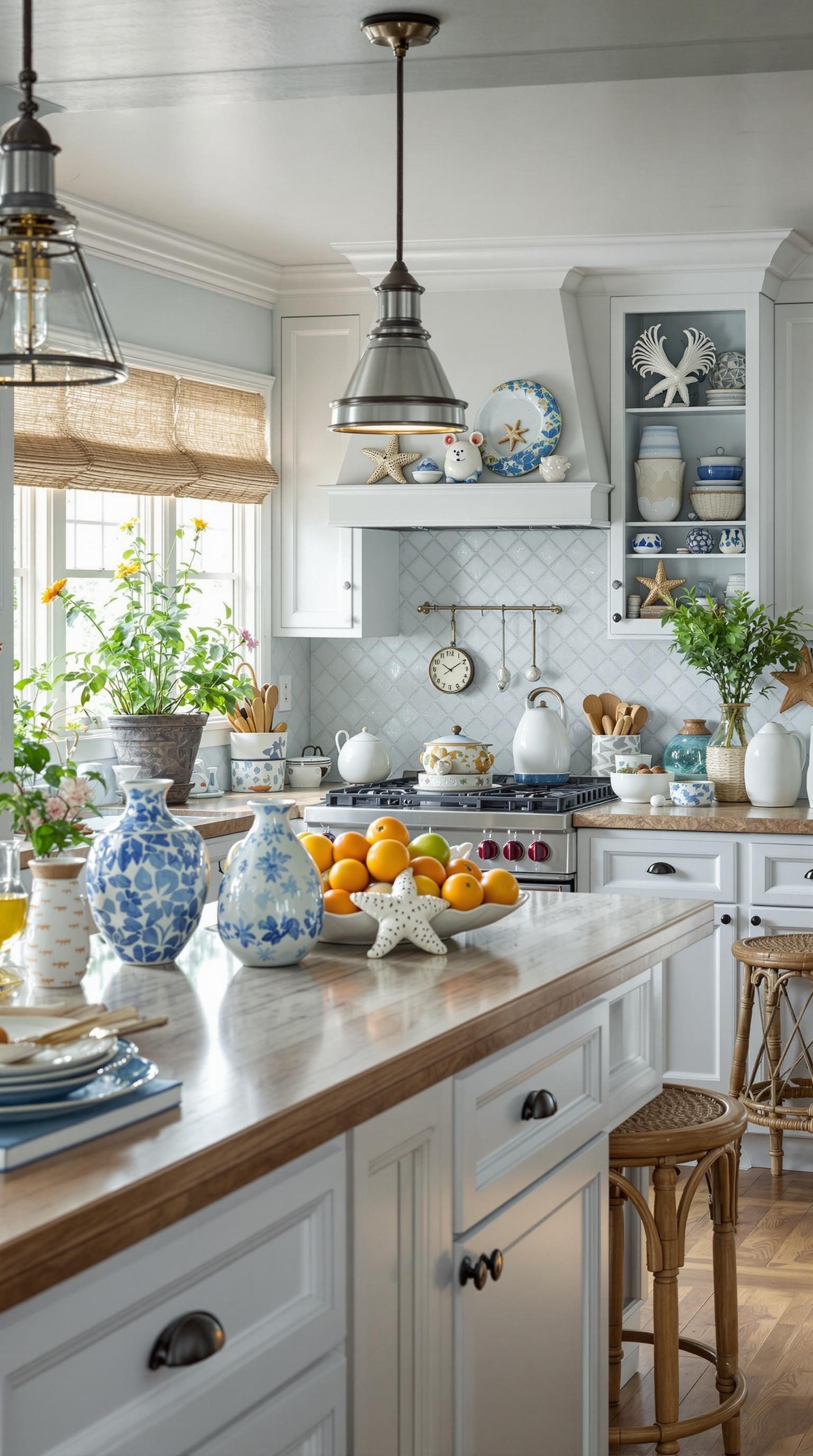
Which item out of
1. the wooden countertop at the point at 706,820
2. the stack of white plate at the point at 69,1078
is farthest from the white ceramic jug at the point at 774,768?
the stack of white plate at the point at 69,1078

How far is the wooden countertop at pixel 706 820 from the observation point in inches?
184

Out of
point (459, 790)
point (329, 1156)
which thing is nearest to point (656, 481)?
point (459, 790)

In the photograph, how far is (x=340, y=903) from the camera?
7.93 feet

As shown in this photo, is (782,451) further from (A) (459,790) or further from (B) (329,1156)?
(B) (329,1156)

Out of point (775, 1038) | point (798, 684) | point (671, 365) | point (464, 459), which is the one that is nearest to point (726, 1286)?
point (775, 1038)

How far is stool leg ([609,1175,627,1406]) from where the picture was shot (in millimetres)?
3008

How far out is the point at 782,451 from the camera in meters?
5.29

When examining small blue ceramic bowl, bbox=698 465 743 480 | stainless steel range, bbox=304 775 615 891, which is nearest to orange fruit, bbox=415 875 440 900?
stainless steel range, bbox=304 775 615 891

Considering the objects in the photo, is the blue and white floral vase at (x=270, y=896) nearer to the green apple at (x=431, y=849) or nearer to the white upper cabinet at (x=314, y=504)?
the green apple at (x=431, y=849)

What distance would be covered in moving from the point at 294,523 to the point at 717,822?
1946mm

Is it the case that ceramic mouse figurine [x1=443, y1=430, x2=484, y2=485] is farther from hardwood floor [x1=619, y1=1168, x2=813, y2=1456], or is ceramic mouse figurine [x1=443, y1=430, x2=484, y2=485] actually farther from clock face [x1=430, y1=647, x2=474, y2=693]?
hardwood floor [x1=619, y1=1168, x2=813, y2=1456]

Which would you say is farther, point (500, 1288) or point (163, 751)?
point (163, 751)

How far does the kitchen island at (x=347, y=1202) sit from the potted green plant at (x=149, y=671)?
2.20 meters

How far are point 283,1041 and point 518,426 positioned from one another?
370cm
